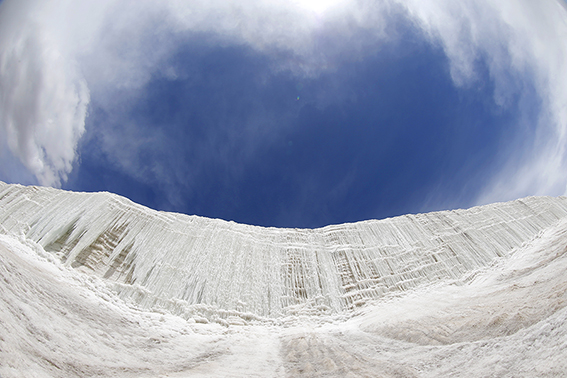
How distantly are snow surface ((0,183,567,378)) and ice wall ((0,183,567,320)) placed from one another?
8cm

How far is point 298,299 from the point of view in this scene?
50.8ft

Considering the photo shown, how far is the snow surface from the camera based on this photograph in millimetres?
6559

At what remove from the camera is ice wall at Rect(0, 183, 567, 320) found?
44.9ft

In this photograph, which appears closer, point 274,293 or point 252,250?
point 274,293

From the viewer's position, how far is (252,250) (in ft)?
57.9

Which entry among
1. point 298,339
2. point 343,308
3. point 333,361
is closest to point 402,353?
point 333,361

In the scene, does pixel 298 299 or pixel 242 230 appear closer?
pixel 298 299

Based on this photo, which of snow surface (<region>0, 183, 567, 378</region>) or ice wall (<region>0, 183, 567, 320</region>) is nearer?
snow surface (<region>0, 183, 567, 378</region>)

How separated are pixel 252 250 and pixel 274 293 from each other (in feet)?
10.8

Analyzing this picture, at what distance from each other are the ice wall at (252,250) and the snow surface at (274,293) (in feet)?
0.27

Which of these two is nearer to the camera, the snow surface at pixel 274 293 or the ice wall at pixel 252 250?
the snow surface at pixel 274 293

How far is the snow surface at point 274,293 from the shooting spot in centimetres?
656

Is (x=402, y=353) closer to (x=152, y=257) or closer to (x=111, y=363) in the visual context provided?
(x=111, y=363)

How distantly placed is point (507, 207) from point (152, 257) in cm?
2555
